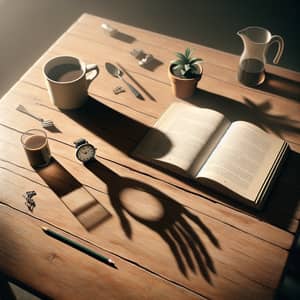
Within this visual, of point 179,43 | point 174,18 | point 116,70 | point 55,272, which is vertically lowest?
point 55,272

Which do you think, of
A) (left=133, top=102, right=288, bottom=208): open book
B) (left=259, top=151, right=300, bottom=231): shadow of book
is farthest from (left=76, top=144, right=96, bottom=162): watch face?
(left=259, top=151, right=300, bottom=231): shadow of book

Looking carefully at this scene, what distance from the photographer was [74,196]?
4.24ft

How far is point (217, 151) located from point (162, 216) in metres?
0.26

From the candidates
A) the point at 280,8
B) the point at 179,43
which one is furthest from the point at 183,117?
the point at 280,8

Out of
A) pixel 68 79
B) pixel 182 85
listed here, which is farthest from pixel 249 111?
pixel 68 79

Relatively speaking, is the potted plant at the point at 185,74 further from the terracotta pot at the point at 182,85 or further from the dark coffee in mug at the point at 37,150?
the dark coffee in mug at the point at 37,150

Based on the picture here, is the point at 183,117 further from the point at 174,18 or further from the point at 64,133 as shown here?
the point at 174,18

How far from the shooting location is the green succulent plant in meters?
1.49

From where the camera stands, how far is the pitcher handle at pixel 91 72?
Answer: 1.47 meters

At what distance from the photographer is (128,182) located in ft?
4.34

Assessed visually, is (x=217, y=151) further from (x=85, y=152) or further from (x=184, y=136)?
(x=85, y=152)

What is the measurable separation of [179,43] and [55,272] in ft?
3.33

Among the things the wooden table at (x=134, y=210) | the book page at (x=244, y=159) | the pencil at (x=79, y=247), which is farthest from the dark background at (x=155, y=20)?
the pencil at (x=79, y=247)

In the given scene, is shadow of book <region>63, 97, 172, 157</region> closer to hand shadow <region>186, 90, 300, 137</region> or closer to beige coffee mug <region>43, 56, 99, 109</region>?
beige coffee mug <region>43, 56, 99, 109</region>
